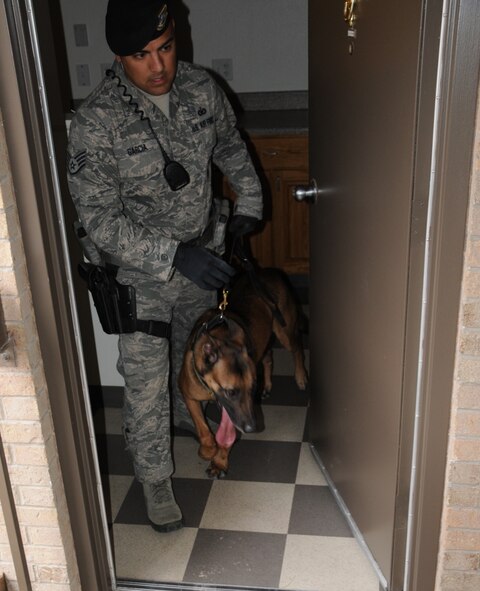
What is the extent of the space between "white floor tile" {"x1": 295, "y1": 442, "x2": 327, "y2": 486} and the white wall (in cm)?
242

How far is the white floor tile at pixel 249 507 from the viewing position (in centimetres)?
232

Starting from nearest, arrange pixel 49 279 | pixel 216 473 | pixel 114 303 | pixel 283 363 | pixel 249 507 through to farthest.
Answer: pixel 49 279 → pixel 114 303 → pixel 249 507 → pixel 216 473 → pixel 283 363

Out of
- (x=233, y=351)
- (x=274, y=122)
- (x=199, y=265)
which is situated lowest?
(x=233, y=351)

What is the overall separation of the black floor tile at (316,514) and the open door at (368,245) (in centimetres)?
8

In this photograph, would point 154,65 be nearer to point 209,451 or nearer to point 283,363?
point 209,451

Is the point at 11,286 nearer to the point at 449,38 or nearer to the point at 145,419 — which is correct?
the point at 145,419

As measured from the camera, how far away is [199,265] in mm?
2123

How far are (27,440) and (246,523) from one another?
0.93m

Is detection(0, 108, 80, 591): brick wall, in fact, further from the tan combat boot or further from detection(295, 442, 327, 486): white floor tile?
detection(295, 442, 327, 486): white floor tile

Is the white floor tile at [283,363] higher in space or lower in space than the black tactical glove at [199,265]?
lower

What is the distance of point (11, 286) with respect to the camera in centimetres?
155

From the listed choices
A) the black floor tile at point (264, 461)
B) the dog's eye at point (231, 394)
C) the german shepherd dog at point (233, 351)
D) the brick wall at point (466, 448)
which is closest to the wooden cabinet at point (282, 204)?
the german shepherd dog at point (233, 351)

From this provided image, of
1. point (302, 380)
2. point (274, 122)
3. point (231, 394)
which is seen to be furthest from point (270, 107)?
point (231, 394)

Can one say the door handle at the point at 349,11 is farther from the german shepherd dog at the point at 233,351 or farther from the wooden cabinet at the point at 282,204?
the wooden cabinet at the point at 282,204
